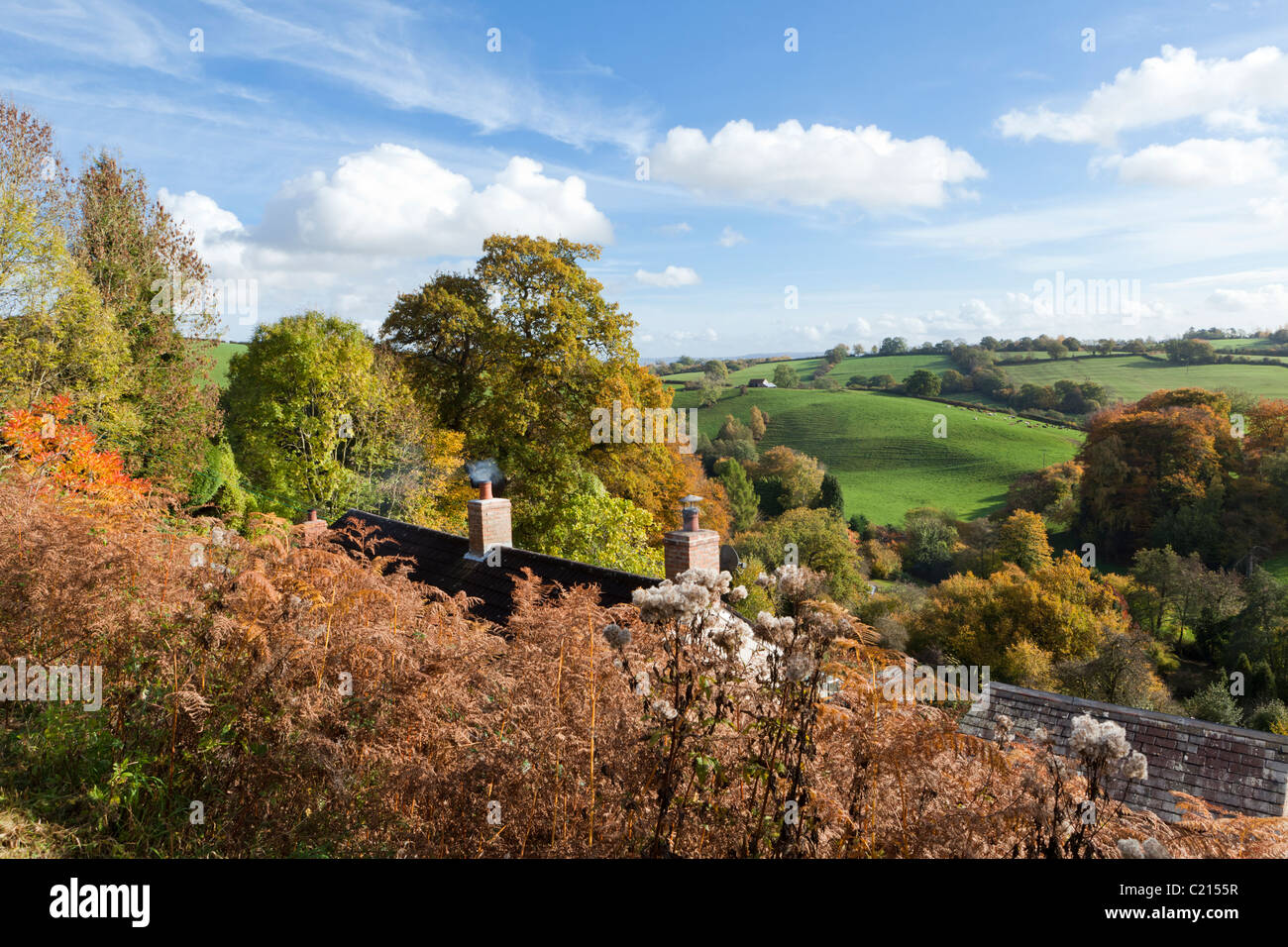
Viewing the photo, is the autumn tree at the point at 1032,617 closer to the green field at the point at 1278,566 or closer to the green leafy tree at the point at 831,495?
the green field at the point at 1278,566

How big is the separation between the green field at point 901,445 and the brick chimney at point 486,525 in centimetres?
5066

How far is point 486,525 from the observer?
39.2 feet

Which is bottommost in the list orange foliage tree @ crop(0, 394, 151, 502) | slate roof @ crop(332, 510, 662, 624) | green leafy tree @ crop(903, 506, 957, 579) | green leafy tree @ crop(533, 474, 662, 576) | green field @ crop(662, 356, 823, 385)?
green leafy tree @ crop(903, 506, 957, 579)

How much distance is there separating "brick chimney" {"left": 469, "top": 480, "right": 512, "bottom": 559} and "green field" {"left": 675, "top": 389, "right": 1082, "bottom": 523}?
5066cm

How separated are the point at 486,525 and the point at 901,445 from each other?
6856 centimetres

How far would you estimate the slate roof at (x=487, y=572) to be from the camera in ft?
32.3

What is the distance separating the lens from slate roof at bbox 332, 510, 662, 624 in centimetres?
985

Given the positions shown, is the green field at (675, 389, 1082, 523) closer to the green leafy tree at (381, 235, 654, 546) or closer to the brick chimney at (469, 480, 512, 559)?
the green leafy tree at (381, 235, 654, 546)

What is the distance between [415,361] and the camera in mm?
25453

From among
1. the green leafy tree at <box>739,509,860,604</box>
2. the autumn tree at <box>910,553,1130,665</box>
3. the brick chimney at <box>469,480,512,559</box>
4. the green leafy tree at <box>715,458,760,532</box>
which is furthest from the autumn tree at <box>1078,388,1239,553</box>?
the brick chimney at <box>469,480,512,559</box>

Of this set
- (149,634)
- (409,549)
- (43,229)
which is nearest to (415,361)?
(43,229)

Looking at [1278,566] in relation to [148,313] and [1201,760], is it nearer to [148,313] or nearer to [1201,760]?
[1201,760]

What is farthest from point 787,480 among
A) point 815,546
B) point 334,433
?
point 334,433
